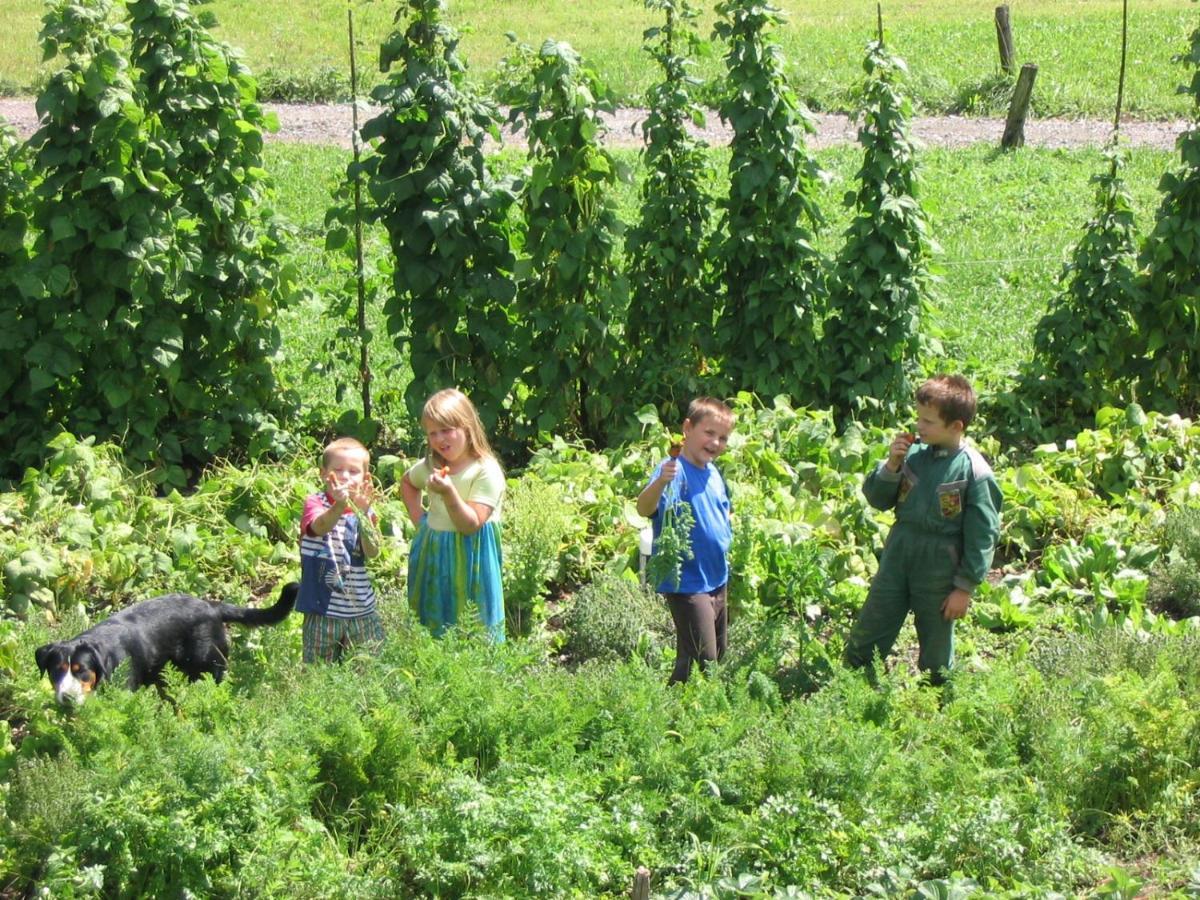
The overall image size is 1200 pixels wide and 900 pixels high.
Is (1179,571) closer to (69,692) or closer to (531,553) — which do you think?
(531,553)

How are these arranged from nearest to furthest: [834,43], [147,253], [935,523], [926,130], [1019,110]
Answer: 1. [935,523]
2. [147,253]
3. [1019,110]
4. [926,130]
5. [834,43]

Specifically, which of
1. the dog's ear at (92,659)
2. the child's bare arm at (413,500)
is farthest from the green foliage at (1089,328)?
the dog's ear at (92,659)

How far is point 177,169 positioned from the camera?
23.9ft

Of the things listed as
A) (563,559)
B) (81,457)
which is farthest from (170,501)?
(563,559)

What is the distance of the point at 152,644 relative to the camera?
4.94 metres

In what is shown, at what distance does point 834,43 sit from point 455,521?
61.0 feet

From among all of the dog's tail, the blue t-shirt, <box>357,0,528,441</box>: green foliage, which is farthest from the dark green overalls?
<box>357,0,528,441</box>: green foliage

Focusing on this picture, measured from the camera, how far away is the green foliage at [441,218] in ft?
23.3

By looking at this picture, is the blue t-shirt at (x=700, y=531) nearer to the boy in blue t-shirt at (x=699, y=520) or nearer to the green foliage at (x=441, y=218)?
the boy in blue t-shirt at (x=699, y=520)

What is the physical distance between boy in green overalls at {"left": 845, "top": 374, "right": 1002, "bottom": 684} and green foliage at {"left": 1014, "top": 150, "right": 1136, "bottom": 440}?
3224 mm

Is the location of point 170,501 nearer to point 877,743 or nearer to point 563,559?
point 563,559

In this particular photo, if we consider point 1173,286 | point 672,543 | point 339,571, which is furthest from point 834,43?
point 339,571

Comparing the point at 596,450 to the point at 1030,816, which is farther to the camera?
the point at 596,450

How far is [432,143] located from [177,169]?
4.51ft
